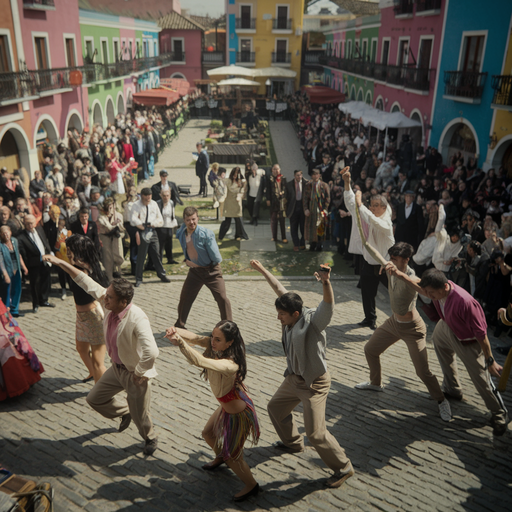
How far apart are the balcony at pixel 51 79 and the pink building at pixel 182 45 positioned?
15.5m

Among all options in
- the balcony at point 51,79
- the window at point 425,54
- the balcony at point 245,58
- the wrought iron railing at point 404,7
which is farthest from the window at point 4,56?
the balcony at point 245,58

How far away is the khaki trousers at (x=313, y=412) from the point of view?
14.1ft

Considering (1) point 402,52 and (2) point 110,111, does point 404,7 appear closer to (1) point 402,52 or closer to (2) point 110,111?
(1) point 402,52

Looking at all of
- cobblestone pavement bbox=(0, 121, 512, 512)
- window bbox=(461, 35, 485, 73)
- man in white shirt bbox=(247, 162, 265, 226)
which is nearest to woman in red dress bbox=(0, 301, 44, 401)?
cobblestone pavement bbox=(0, 121, 512, 512)

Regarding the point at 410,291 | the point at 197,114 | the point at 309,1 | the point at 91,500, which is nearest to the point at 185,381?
the point at 91,500

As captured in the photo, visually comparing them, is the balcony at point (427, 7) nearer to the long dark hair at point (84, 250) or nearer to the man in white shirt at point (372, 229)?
the man in white shirt at point (372, 229)

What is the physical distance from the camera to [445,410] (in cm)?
548

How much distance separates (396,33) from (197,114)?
15.5m

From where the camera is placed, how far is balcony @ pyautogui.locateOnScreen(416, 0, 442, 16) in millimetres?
18055

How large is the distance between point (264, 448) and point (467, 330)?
7.74 feet

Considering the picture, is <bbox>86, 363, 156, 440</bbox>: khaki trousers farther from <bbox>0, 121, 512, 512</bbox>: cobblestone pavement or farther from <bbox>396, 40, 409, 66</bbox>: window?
Answer: <bbox>396, 40, 409, 66</bbox>: window

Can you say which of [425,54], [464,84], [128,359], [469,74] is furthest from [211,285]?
[425,54]

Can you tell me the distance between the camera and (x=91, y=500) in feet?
14.4

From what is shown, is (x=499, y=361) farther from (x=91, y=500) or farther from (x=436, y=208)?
(x=91, y=500)
